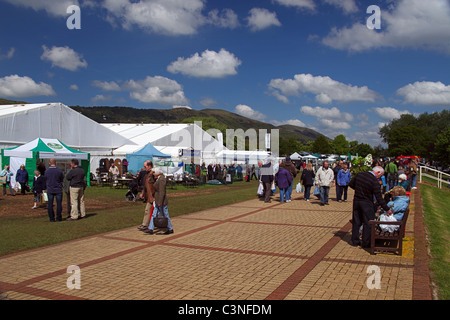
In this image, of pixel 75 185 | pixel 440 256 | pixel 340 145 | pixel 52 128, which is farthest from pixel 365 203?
pixel 340 145

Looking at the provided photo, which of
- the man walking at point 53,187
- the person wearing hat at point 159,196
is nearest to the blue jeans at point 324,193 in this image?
the person wearing hat at point 159,196

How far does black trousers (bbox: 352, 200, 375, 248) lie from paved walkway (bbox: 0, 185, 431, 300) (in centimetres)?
24

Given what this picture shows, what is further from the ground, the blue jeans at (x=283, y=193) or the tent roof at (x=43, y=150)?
the tent roof at (x=43, y=150)

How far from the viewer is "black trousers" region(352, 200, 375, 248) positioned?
7391 millimetres

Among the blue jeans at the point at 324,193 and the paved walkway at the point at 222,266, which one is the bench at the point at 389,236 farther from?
the blue jeans at the point at 324,193

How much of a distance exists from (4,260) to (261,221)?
658 cm

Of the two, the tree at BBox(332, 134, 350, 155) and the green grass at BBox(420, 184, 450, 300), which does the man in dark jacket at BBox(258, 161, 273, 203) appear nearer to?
the green grass at BBox(420, 184, 450, 300)

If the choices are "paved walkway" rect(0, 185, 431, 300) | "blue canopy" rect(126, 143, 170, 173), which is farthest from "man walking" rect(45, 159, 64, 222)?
"blue canopy" rect(126, 143, 170, 173)

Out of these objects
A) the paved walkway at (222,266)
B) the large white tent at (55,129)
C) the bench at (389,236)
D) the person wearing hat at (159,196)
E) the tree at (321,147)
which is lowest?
the paved walkway at (222,266)

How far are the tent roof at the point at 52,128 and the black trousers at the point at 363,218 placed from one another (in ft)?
71.9

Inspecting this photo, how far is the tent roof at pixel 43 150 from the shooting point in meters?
20.5

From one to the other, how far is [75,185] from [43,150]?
11451 mm

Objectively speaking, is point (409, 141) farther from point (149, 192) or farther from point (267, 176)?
point (149, 192)

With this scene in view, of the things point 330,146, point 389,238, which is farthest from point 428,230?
point 330,146
